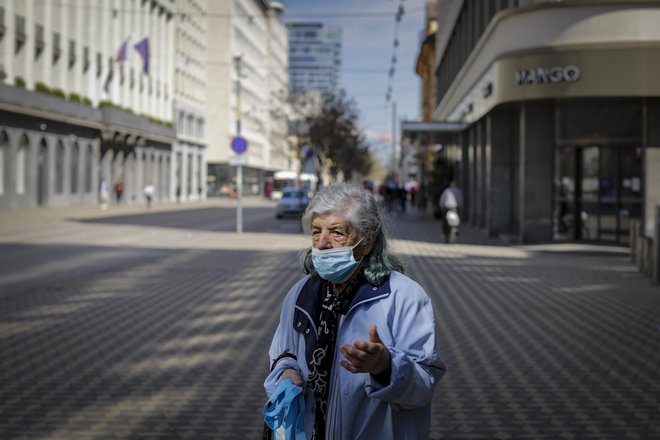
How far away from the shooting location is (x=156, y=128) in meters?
71.0

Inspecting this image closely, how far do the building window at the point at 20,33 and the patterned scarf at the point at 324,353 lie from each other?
46.1 m

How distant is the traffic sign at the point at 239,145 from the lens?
27344mm

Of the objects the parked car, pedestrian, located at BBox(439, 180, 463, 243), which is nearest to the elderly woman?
pedestrian, located at BBox(439, 180, 463, 243)

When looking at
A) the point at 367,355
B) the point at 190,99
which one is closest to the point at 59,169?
the point at 190,99

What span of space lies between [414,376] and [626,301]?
1037cm

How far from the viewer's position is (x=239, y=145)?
27469 mm

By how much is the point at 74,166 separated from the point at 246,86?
58905 millimetres

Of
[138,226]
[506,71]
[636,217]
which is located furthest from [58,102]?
[636,217]

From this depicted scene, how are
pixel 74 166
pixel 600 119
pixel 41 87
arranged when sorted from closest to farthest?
1. pixel 600 119
2. pixel 41 87
3. pixel 74 166

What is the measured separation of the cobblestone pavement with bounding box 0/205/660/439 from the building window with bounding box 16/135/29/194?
30485mm

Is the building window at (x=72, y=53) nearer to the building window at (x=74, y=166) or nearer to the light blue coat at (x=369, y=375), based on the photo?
the building window at (x=74, y=166)

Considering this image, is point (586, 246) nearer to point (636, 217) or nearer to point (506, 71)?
point (636, 217)

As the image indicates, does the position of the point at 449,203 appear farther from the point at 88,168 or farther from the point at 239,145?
the point at 88,168

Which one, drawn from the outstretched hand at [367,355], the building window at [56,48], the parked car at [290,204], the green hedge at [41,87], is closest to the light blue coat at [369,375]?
the outstretched hand at [367,355]
